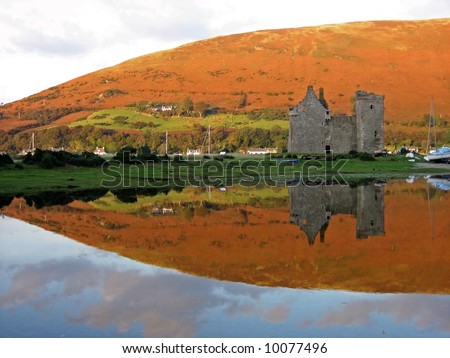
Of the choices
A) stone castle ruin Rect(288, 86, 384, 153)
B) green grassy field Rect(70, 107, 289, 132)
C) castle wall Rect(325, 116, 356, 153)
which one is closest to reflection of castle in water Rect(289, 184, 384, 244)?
stone castle ruin Rect(288, 86, 384, 153)

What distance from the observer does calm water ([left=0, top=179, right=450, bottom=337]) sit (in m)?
8.97

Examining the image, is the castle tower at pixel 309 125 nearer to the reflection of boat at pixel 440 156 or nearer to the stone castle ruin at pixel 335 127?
the stone castle ruin at pixel 335 127

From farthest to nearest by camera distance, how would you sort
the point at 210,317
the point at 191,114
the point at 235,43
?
1. the point at 235,43
2. the point at 191,114
3. the point at 210,317

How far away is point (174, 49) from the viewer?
173 metres

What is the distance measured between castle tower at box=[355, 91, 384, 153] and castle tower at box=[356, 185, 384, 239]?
99.8ft

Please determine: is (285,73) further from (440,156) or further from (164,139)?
(440,156)

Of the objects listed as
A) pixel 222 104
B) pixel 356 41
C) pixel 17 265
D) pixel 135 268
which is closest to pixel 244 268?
pixel 135 268

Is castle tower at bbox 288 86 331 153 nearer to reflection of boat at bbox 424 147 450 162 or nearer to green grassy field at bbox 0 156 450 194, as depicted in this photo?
green grassy field at bbox 0 156 450 194

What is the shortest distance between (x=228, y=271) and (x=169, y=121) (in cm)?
9709

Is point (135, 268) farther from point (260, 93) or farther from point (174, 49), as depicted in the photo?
point (174, 49)

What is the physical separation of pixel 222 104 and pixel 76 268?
112 meters

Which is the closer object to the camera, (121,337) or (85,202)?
(121,337)

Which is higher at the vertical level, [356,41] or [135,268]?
[356,41]

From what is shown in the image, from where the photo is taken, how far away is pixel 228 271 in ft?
41.3
